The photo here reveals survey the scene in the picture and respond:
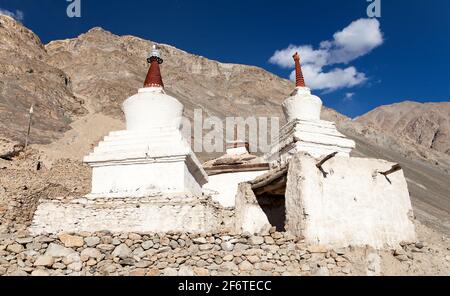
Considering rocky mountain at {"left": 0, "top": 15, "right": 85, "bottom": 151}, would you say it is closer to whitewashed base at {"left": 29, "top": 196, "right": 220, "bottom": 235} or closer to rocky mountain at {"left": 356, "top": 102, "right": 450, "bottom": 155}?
whitewashed base at {"left": 29, "top": 196, "right": 220, "bottom": 235}

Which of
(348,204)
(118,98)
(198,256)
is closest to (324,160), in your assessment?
(348,204)

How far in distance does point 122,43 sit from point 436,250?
7190cm

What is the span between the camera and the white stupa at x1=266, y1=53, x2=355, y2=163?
13555mm

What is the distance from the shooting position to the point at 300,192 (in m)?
7.48

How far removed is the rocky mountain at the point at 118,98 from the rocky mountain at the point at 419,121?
0.87 feet

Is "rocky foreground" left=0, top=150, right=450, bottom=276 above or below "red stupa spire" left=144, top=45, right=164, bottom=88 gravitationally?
below

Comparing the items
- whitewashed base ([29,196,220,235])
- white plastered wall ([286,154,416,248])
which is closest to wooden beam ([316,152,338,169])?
white plastered wall ([286,154,416,248])

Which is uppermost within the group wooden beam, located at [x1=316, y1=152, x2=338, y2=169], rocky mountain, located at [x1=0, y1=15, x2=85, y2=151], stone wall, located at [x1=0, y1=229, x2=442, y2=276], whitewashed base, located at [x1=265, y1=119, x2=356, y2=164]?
rocky mountain, located at [x1=0, y1=15, x2=85, y2=151]

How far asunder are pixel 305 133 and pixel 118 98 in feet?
119

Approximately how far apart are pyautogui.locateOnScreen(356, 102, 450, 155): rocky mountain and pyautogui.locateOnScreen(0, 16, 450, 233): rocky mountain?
27cm

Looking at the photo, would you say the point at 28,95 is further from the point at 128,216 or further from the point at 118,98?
the point at 128,216

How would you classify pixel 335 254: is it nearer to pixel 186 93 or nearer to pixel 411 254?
pixel 411 254

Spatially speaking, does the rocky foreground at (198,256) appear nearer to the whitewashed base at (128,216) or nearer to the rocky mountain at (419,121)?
the whitewashed base at (128,216)

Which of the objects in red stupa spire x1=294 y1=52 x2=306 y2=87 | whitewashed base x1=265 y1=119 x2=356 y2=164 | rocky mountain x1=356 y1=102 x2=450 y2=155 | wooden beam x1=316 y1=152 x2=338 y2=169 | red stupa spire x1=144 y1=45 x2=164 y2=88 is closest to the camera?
wooden beam x1=316 y1=152 x2=338 y2=169
